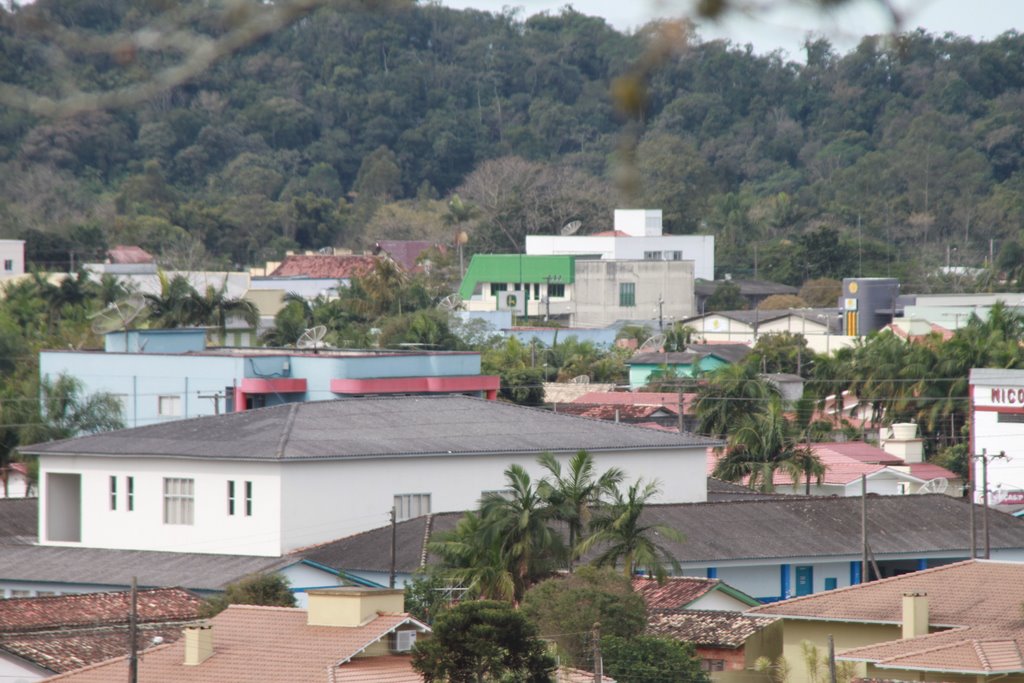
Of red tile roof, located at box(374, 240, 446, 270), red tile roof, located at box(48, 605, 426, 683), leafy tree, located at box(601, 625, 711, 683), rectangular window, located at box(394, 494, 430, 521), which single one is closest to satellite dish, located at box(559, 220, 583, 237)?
red tile roof, located at box(374, 240, 446, 270)

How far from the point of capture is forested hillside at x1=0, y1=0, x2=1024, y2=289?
8988cm

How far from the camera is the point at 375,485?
32.8m

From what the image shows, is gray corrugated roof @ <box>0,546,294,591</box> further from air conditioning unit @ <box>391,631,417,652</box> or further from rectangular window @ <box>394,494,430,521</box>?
air conditioning unit @ <box>391,631,417,652</box>

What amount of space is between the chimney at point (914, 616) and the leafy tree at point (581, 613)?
3.34 m

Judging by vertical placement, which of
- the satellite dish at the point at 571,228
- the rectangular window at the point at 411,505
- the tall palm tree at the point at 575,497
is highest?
the satellite dish at the point at 571,228

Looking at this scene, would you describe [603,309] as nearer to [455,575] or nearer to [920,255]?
[920,255]

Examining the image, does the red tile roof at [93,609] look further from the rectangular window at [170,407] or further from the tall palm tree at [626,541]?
the rectangular window at [170,407]

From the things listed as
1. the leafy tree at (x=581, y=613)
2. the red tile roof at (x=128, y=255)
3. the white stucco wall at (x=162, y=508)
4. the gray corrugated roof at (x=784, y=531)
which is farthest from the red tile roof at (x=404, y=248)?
the leafy tree at (x=581, y=613)

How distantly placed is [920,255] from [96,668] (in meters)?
80.1

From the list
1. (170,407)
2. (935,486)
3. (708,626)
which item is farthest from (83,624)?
(935,486)

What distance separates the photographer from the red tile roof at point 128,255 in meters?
87.0

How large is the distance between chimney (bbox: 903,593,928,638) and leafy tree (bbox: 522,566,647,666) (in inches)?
132

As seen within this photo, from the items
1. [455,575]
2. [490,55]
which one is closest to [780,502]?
[455,575]

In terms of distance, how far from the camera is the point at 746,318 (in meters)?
73.1
